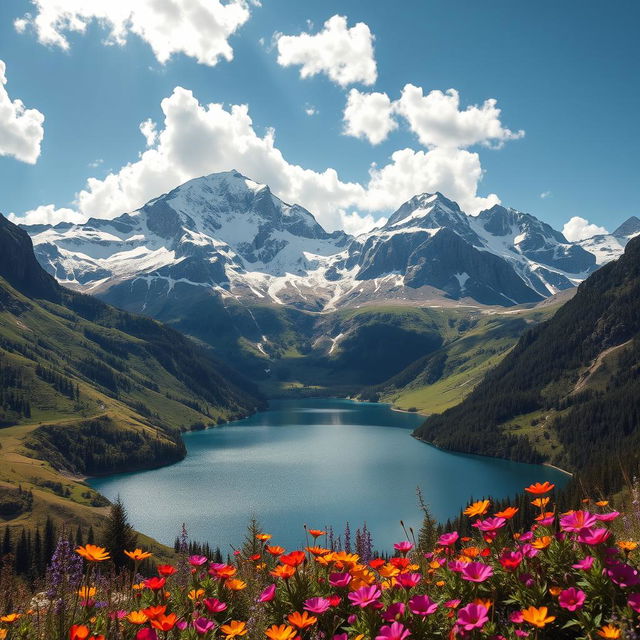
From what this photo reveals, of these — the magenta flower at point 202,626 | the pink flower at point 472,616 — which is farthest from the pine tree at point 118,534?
the pink flower at point 472,616

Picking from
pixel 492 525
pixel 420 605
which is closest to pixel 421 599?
pixel 420 605

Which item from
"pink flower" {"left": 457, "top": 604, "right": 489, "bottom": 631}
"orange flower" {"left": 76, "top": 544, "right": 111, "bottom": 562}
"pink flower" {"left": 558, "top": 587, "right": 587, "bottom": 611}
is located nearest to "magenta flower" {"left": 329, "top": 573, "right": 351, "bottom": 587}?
"pink flower" {"left": 457, "top": 604, "right": 489, "bottom": 631}

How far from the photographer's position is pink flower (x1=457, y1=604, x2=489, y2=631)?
A: 177 inches

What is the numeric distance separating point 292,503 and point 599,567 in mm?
137676

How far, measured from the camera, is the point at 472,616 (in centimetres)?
466

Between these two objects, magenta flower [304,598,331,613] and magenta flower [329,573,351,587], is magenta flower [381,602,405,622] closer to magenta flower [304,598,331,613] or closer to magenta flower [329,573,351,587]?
magenta flower [329,573,351,587]

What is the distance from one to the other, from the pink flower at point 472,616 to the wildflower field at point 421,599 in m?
0.01

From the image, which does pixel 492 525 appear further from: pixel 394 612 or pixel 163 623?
pixel 163 623

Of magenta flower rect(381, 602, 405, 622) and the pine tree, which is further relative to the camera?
the pine tree

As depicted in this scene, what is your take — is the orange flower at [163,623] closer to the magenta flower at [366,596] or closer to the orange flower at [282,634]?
the orange flower at [282,634]

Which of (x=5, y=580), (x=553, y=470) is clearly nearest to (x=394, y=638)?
(x=5, y=580)

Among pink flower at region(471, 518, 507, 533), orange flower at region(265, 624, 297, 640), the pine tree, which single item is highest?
pink flower at region(471, 518, 507, 533)

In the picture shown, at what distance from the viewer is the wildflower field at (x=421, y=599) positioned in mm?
4953

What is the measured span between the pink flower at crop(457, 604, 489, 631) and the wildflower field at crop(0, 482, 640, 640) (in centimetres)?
1
